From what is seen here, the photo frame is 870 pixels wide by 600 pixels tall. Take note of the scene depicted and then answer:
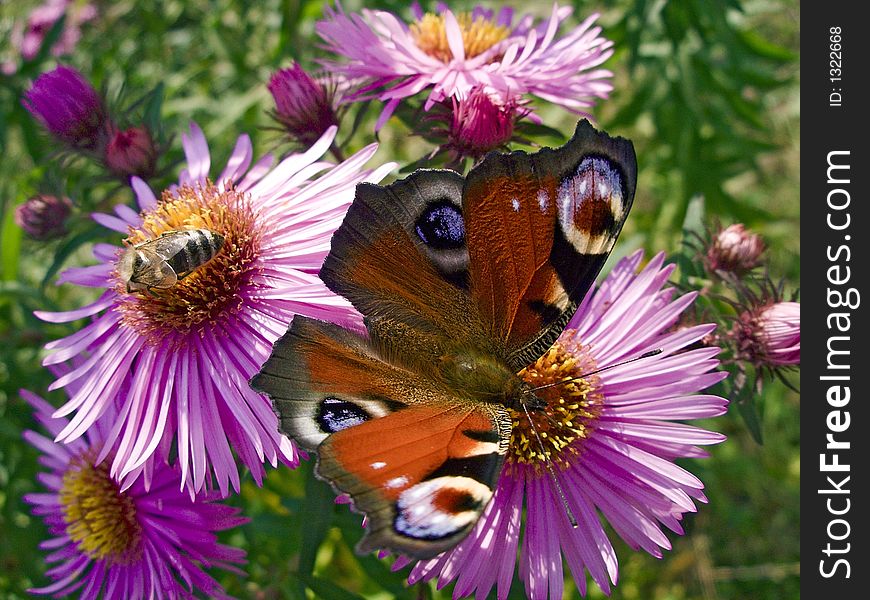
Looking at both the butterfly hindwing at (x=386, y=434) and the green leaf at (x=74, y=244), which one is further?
the green leaf at (x=74, y=244)

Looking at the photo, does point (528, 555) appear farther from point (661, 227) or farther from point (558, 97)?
point (661, 227)

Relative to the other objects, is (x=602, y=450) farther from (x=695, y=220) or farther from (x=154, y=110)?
(x=154, y=110)

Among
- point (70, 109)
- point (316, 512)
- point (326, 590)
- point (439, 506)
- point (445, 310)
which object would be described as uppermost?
point (70, 109)

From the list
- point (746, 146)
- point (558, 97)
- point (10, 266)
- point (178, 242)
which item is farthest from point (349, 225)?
point (746, 146)

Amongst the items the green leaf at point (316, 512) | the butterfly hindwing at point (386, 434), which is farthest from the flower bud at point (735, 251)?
the green leaf at point (316, 512)

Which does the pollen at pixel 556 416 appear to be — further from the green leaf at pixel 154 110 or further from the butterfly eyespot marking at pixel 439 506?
the green leaf at pixel 154 110

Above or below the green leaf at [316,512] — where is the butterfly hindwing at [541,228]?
above

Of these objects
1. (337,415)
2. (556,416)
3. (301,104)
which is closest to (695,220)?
(556,416)
